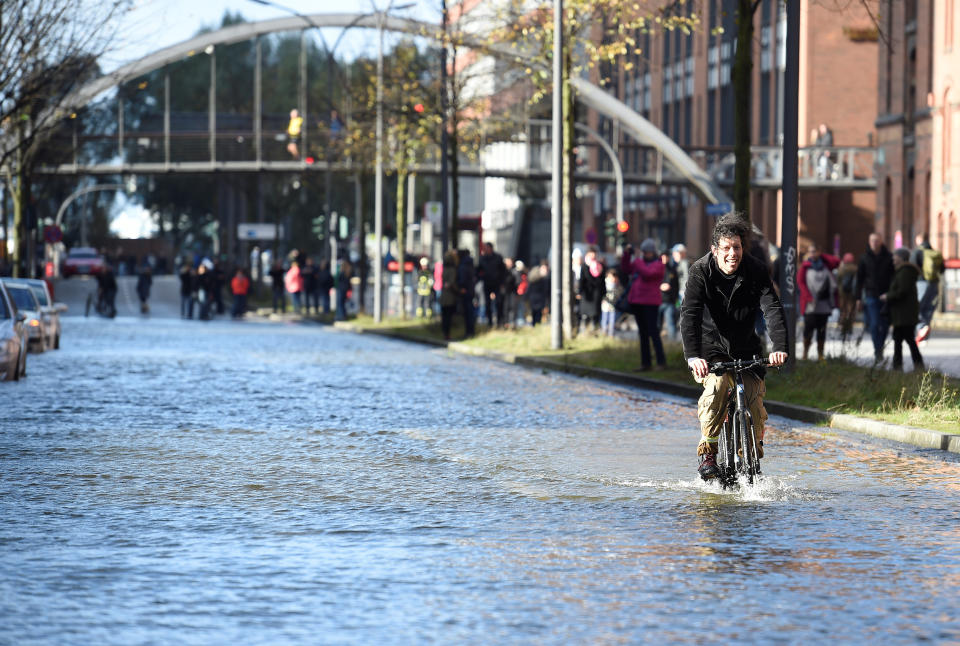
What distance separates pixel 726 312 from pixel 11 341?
13.6 metres

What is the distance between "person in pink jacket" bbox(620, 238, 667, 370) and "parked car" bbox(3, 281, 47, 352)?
11.1 m

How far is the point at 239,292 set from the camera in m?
57.1

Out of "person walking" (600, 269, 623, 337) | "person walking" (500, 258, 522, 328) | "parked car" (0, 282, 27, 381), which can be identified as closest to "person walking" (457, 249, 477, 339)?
"person walking" (600, 269, 623, 337)

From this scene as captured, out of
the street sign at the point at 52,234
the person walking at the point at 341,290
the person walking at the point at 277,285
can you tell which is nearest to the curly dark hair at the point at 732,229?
the person walking at the point at 341,290

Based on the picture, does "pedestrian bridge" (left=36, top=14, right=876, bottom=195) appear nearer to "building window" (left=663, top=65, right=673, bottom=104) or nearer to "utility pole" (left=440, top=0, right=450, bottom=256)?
"building window" (left=663, top=65, right=673, bottom=104)

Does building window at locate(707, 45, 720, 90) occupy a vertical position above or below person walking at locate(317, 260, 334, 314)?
above

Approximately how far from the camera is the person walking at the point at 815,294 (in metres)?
24.9

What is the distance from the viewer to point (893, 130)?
182ft

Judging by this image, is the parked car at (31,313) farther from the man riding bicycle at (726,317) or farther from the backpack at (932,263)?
the man riding bicycle at (726,317)

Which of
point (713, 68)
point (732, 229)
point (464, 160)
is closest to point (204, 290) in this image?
point (713, 68)

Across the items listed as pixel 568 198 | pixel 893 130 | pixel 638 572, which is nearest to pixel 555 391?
pixel 568 198

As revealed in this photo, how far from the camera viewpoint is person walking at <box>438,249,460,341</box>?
3478 centimetres

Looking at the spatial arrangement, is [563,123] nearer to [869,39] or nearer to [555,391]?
[555,391]

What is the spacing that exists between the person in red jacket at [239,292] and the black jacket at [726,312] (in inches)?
1823
